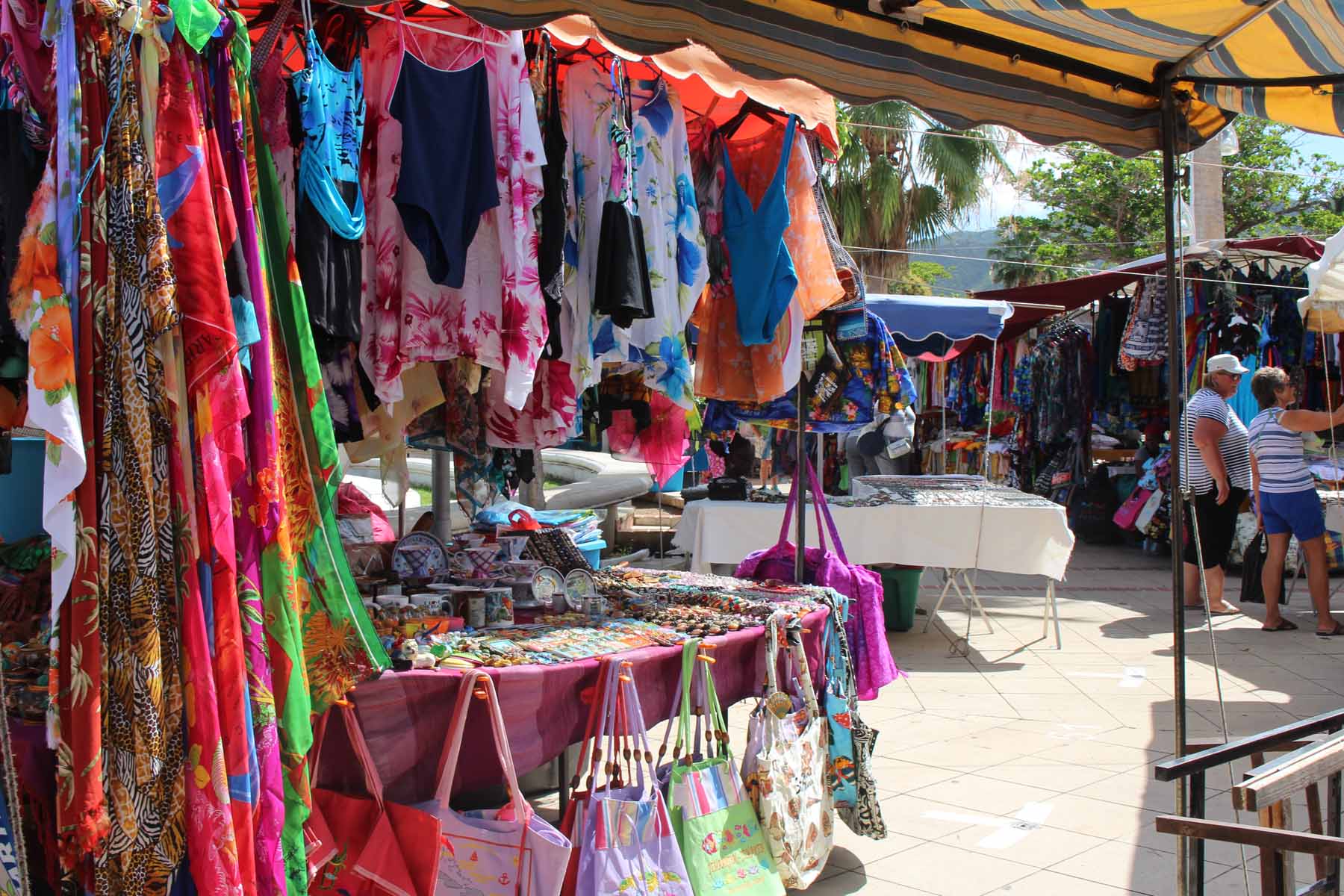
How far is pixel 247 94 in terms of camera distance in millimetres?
2475

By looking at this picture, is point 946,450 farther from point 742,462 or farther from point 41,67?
point 41,67

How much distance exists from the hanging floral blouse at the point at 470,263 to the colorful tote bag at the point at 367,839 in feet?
3.13

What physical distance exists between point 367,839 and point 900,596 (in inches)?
222

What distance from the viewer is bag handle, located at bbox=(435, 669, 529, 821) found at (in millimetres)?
2783

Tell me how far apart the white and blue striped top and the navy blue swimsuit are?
6.53m

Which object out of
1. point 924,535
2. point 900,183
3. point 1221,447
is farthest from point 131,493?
point 900,183

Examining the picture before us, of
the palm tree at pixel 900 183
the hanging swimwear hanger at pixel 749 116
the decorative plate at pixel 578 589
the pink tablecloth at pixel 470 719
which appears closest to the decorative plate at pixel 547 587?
the decorative plate at pixel 578 589

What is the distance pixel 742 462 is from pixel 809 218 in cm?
518

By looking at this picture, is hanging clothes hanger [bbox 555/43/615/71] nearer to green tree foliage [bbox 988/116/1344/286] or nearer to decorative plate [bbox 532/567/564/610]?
decorative plate [bbox 532/567/564/610]

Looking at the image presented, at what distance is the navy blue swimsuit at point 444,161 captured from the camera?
290cm

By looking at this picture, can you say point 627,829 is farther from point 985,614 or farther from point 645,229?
point 985,614

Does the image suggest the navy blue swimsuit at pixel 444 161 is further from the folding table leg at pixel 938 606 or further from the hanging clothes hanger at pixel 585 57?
the folding table leg at pixel 938 606

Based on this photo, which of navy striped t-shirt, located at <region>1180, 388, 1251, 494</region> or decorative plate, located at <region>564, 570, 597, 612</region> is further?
navy striped t-shirt, located at <region>1180, 388, 1251, 494</region>

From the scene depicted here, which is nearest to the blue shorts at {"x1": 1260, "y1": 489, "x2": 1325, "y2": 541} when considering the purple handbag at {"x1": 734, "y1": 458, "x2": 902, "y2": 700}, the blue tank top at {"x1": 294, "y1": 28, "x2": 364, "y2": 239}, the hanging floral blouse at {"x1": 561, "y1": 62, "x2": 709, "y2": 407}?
the purple handbag at {"x1": 734, "y1": 458, "x2": 902, "y2": 700}
